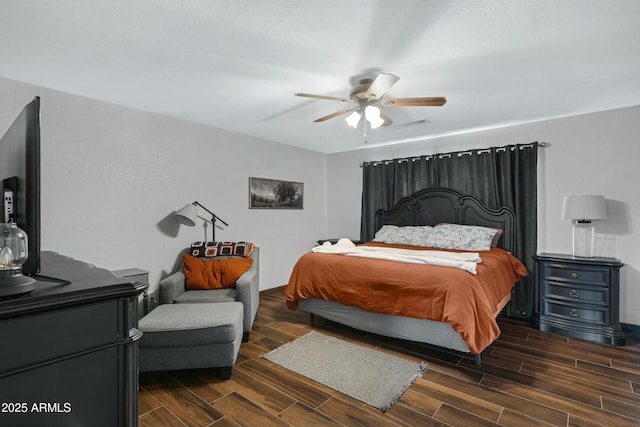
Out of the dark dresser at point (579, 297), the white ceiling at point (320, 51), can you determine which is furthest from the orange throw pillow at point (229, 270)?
the dark dresser at point (579, 297)

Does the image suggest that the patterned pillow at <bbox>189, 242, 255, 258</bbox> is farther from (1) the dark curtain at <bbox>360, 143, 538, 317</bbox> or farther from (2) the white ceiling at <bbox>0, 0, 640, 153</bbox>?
(1) the dark curtain at <bbox>360, 143, 538, 317</bbox>

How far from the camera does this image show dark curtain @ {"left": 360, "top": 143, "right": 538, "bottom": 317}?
3.73 meters

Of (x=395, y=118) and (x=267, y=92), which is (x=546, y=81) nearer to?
(x=395, y=118)

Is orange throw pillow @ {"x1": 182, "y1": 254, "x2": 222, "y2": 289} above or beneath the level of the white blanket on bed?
beneath

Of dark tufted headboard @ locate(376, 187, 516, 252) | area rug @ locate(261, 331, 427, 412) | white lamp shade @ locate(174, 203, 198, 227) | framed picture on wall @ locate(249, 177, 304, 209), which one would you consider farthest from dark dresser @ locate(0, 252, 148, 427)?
dark tufted headboard @ locate(376, 187, 516, 252)

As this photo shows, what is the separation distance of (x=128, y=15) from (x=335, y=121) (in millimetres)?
2370

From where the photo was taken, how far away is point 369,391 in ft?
7.21

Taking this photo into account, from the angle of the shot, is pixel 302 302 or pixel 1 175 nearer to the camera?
pixel 1 175

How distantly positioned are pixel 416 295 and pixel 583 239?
2.32m

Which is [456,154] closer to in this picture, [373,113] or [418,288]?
[373,113]

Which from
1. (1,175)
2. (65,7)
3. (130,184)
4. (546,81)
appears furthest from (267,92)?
(546,81)

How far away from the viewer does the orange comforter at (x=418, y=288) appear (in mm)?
2398

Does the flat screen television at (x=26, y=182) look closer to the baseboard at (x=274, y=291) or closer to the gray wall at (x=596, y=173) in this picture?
the baseboard at (x=274, y=291)

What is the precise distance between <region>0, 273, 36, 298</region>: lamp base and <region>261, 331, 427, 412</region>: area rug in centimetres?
197
